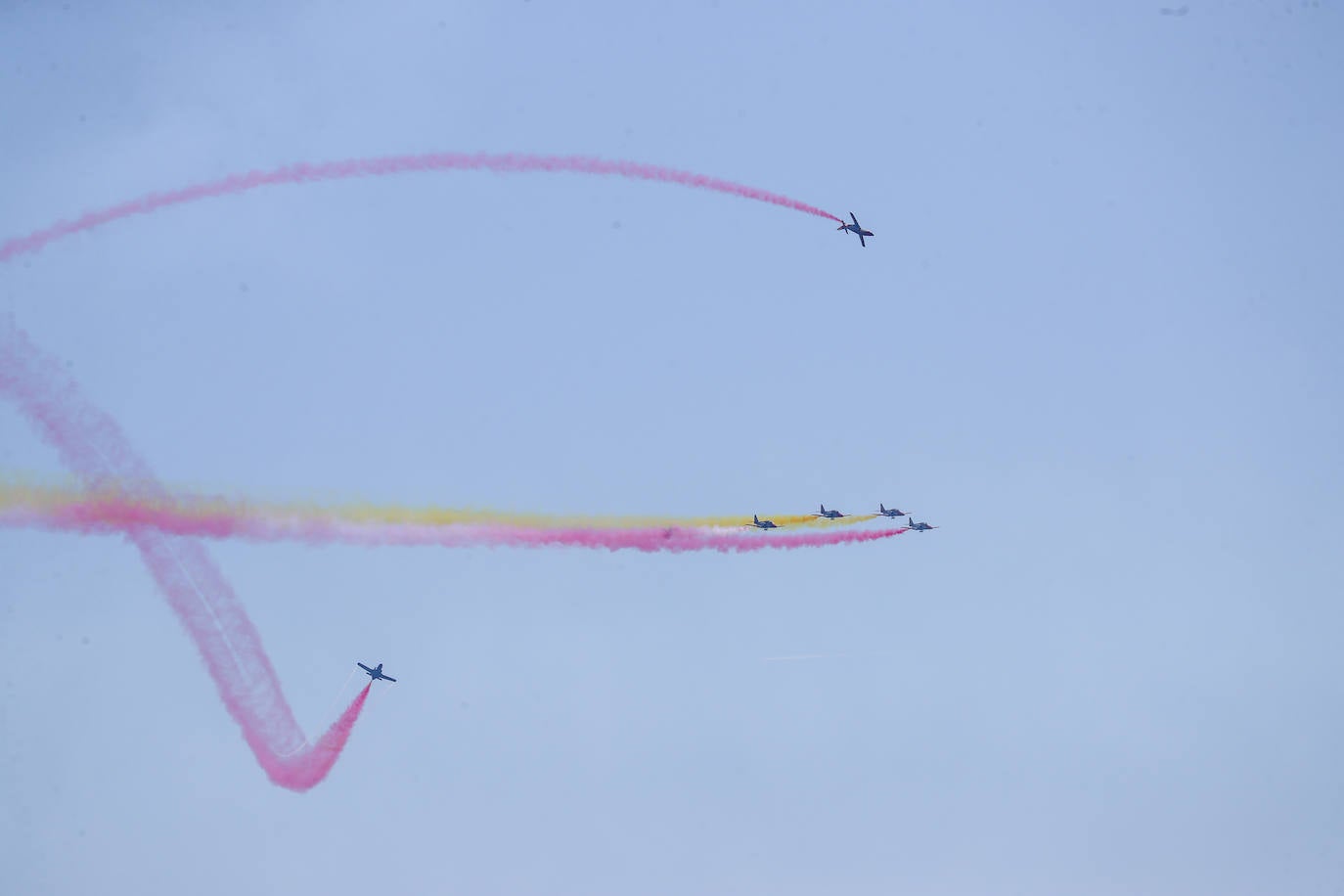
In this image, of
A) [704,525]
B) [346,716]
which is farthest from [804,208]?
[346,716]

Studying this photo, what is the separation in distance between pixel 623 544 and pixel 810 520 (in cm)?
1231

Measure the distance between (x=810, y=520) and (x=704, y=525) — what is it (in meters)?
7.22

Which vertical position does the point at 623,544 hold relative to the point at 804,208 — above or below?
below

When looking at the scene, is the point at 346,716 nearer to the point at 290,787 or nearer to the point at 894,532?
the point at 290,787

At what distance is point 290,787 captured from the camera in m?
55.3

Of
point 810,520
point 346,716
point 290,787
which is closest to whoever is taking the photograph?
point 290,787

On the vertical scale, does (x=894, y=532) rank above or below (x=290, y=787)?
above

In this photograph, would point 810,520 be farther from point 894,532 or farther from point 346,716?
point 346,716

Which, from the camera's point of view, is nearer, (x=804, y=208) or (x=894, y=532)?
(x=804, y=208)

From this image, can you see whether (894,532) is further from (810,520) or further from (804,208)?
(804,208)

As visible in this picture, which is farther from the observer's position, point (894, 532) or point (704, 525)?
point (894, 532)

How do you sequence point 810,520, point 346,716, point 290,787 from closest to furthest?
point 290,787 → point 346,716 → point 810,520

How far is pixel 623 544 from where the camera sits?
61594 millimetres

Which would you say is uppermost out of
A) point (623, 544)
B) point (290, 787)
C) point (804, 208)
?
point (804, 208)
